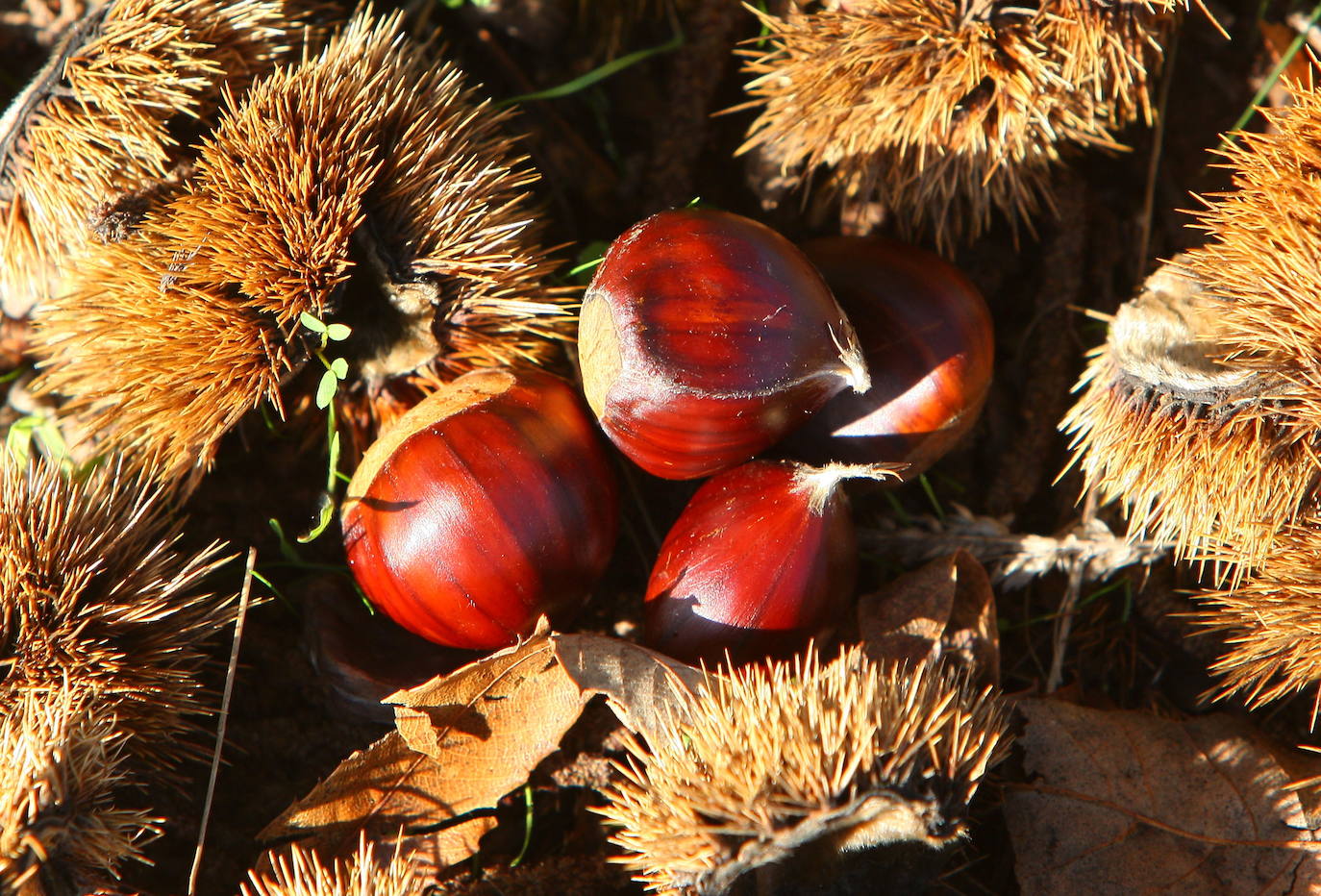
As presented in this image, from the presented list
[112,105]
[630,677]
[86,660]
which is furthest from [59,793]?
[112,105]

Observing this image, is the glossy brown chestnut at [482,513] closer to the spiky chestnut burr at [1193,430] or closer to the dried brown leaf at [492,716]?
the dried brown leaf at [492,716]

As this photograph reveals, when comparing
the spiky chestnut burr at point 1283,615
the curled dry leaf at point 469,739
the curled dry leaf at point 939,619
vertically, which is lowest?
the spiky chestnut burr at point 1283,615

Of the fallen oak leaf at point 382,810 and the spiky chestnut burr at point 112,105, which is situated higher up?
the spiky chestnut burr at point 112,105

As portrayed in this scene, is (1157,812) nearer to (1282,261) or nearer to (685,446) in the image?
(1282,261)

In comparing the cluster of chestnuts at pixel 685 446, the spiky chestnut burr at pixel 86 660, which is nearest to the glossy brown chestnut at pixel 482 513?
the cluster of chestnuts at pixel 685 446

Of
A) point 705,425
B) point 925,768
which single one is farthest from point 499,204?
point 925,768
